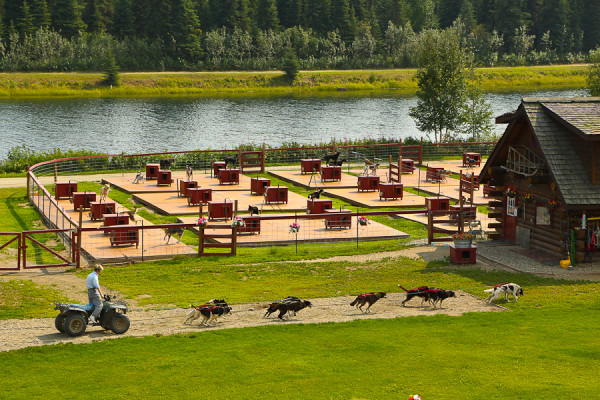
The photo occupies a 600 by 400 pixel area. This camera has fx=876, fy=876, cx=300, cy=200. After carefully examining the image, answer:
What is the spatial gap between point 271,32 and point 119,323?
136m

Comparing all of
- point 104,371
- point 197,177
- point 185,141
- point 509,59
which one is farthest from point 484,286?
point 509,59

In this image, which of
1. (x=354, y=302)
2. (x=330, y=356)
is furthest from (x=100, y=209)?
(x=330, y=356)

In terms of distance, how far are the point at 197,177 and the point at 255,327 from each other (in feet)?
107

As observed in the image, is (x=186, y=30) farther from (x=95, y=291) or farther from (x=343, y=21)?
(x=95, y=291)

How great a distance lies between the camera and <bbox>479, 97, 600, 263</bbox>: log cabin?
30797mm

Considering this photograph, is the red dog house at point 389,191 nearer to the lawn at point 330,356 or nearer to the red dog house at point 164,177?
the red dog house at point 164,177

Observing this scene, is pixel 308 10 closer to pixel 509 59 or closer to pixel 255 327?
pixel 509 59

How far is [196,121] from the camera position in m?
102

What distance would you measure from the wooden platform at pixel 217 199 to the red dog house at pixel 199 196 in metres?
0.30

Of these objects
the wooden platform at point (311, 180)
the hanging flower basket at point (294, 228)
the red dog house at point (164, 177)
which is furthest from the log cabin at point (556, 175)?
the red dog house at point (164, 177)

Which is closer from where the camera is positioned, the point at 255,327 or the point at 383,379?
the point at 383,379

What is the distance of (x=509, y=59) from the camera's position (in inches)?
6471

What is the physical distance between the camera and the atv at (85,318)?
22.1 m

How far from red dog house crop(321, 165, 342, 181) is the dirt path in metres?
26.0
